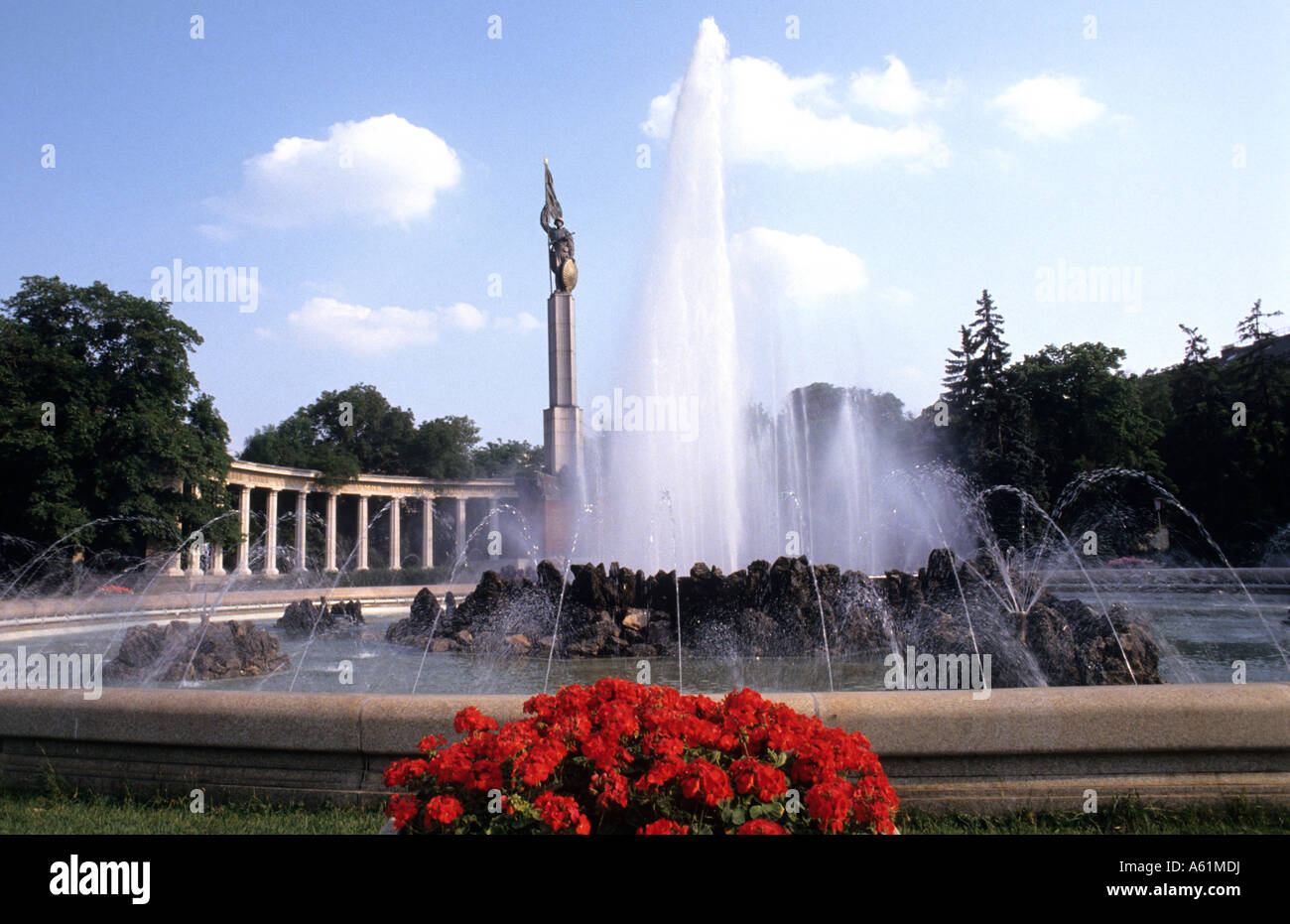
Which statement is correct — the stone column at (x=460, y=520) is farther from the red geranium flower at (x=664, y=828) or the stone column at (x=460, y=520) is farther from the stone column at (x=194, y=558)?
the red geranium flower at (x=664, y=828)

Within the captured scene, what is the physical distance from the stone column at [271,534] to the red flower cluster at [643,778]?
6859cm

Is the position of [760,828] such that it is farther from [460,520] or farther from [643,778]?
[460,520]

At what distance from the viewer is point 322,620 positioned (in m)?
21.1

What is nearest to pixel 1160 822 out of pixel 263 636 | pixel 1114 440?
pixel 263 636

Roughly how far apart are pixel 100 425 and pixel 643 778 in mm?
43904

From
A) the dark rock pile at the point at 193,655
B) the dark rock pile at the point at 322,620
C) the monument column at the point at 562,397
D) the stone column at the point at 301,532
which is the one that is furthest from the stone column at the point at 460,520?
the dark rock pile at the point at 193,655

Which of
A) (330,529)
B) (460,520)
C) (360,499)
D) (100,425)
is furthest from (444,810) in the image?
(360,499)

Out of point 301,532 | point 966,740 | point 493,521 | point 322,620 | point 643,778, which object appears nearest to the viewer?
point 643,778

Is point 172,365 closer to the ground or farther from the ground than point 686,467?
farther from the ground

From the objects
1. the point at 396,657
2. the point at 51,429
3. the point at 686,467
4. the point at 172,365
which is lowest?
the point at 396,657

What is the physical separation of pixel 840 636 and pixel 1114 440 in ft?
155

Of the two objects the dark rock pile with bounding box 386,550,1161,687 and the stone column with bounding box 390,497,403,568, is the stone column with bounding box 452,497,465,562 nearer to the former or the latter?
the stone column with bounding box 390,497,403,568

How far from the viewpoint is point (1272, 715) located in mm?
5918
